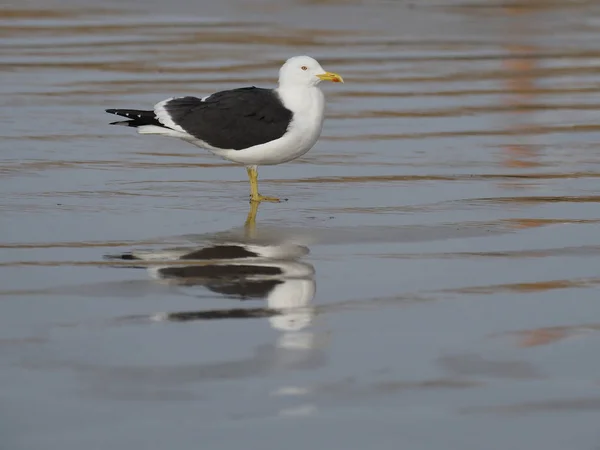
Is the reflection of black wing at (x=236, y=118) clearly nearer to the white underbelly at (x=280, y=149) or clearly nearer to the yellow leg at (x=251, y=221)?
the white underbelly at (x=280, y=149)

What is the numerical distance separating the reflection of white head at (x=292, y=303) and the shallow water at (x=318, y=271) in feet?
0.07

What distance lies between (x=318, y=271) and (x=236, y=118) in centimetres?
230

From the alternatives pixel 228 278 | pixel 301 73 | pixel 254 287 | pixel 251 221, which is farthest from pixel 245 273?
pixel 301 73

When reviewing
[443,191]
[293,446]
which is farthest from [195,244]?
[293,446]

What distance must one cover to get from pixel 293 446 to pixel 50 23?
16.4 metres

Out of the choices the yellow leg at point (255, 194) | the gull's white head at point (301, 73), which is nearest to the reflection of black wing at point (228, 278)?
the yellow leg at point (255, 194)

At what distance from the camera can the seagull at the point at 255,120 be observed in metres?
9.57

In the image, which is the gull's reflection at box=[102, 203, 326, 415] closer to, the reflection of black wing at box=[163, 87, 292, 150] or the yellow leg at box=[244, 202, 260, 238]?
the yellow leg at box=[244, 202, 260, 238]

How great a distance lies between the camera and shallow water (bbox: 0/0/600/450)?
17.6ft

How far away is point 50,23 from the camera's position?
20688 mm

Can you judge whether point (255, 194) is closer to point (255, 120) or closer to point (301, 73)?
point (255, 120)

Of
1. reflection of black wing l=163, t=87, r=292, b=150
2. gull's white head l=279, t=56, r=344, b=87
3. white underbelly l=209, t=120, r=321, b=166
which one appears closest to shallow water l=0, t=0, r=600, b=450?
white underbelly l=209, t=120, r=321, b=166

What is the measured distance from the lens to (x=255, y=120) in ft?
31.6

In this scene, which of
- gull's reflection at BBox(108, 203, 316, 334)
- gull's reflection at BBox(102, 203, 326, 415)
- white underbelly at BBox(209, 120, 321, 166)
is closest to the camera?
gull's reflection at BBox(102, 203, 326, 415)
